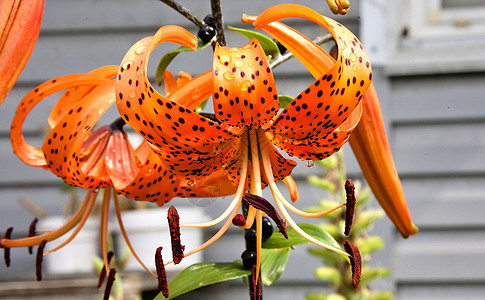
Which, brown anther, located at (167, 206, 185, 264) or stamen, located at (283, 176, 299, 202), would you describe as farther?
stamen, located at (283, 176, 299, 202)

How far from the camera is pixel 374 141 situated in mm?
513

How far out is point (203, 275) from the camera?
510 mm

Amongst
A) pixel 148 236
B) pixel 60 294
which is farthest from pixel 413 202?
pixel 60 294

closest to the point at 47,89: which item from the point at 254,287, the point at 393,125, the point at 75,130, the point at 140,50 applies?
the point at 75,130

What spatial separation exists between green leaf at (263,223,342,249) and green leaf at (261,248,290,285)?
4cm

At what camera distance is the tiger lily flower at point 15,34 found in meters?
0.45

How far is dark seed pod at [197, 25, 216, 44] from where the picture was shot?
49 centimetres

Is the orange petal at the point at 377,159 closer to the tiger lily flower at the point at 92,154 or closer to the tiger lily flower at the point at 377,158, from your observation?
the tiger lily flower at the point at 377,158

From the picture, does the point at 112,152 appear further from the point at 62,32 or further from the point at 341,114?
the point at 62,32

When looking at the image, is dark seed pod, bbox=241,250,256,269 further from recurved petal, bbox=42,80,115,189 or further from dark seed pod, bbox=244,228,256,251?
recurved petal, bbox=42,80,115,189

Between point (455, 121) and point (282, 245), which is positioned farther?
point (455, 121)

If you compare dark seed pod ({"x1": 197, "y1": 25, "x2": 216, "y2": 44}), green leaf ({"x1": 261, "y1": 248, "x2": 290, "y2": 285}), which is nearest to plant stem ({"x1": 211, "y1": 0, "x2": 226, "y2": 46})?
dark seed pod ({"x1": 197, "y1": 25, "x2": 216, "y2": 44})

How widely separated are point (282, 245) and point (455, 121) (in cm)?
134

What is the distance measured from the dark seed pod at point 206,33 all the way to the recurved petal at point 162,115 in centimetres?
4
